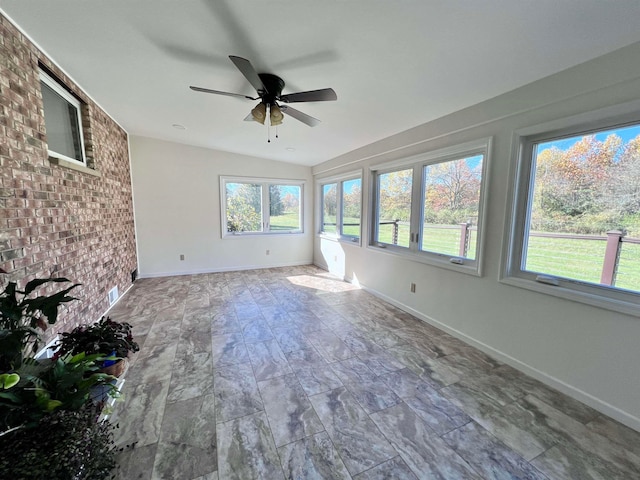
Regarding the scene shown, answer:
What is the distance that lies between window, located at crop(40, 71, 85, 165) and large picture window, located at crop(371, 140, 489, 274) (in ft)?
12.1

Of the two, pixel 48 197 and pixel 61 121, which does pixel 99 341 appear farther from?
pixel 61 121

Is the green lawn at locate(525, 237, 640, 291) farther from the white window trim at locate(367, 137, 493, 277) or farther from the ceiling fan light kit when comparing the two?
the ceiling fan light kit

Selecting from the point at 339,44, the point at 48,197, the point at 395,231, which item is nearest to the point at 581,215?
the point at 395,231

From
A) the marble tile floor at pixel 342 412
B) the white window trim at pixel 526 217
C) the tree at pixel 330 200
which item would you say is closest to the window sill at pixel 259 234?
the tree at pixel 330 200

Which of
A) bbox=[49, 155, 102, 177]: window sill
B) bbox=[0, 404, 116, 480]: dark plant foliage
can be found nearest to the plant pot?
bbox=[0, 404, 116, 480]: dark plant foliage

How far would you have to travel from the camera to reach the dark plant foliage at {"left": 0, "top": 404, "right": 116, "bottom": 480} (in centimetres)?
90

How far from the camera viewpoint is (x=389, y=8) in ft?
4.87

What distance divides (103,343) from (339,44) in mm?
2617

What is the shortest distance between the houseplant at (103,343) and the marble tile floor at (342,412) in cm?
31

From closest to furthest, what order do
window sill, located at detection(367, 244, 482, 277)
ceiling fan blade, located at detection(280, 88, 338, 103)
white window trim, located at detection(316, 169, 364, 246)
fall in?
ceiling fan blade, located at detection(280, 88, 338, 103) → window sill, located at detection(367, 244, 482, 277) → white window trim, located at detection(316, 169, 364, 246)

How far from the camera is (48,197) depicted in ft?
7.11

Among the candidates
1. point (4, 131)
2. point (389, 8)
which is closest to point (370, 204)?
point (389, 8)

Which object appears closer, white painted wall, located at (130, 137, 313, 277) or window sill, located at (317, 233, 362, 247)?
window sill, located at (317, 233, 362, 247)

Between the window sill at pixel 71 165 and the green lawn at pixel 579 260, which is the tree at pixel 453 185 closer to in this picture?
the green lawn at pixel 579 260
